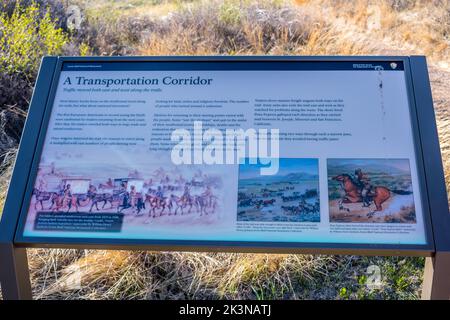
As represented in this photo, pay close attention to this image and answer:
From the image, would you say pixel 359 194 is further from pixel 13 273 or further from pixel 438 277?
pixel 13 273

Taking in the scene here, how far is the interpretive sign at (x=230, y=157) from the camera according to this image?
2305 millimetres

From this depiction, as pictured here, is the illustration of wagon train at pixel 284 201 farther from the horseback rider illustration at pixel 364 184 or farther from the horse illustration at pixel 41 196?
the horse illustration at pixel 41 196

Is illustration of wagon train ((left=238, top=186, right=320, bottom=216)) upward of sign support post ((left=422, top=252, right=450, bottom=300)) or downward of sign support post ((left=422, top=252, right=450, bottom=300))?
upward

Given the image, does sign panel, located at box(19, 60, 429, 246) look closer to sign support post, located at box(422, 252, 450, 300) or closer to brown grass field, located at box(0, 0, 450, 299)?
sign support post, located at box(422, 252, 450, 300)

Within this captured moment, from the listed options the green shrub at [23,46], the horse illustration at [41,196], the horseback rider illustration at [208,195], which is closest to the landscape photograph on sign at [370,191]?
the horseback rider illustration at [208,195]

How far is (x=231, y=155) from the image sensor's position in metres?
2.46

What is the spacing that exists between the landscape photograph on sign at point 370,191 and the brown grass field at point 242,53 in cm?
105

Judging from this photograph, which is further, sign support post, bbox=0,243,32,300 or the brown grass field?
the brown grass field

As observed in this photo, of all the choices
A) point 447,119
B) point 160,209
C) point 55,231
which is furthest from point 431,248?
point 447,119

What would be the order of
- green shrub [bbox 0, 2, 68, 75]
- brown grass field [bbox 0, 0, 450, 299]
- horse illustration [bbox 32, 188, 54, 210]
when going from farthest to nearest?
green shrub [bbox 0, 2, 68, 75], brown grass field [bbox 0, 0, 450, 299], horse illustration [bbox 32, 188, 54, 210]

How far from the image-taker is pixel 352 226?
2.28m

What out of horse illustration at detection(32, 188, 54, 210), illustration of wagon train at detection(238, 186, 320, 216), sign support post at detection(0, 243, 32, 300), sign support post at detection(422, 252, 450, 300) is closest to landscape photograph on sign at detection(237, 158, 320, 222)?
illustration of wagon train at detection(238, 186, 320, 216)

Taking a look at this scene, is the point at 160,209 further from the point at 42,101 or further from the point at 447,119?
the point at 447,119

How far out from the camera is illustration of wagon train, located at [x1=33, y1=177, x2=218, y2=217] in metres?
2.38
